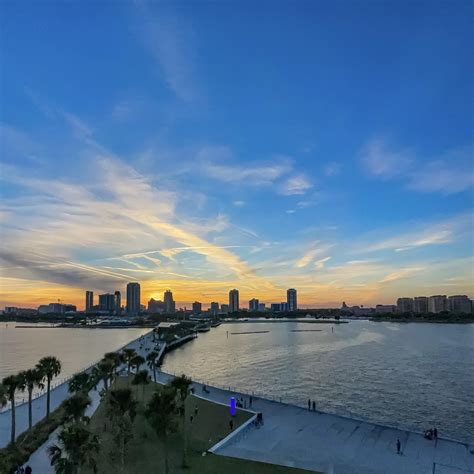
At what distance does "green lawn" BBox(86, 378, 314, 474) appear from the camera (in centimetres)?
2218

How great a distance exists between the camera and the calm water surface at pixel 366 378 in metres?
39.2

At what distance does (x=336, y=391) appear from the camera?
158ft

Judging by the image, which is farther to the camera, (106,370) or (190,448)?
(106,370)

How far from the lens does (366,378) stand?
183 ft

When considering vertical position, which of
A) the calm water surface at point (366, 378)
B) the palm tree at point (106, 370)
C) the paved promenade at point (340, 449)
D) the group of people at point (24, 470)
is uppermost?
the palm tree at point (106, 370)

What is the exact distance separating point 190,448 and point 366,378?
36645 millimetres

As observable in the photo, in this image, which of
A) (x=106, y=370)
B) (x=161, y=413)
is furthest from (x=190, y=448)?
(x=106, y=370)

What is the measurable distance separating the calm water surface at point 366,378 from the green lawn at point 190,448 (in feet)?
45.0

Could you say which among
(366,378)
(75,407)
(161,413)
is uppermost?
(161,413)

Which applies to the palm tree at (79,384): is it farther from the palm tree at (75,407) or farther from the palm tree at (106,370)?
the palm tree at (75,407)

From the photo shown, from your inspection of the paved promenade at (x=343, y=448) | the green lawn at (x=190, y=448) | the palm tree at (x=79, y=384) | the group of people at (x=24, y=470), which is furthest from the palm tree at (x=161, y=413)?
the palm tree at (x=79, y=384)

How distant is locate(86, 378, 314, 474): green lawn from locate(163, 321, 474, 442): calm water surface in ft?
45.0

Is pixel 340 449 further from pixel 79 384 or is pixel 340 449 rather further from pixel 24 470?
pixel 79 384

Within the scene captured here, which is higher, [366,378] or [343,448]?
[343,448]
